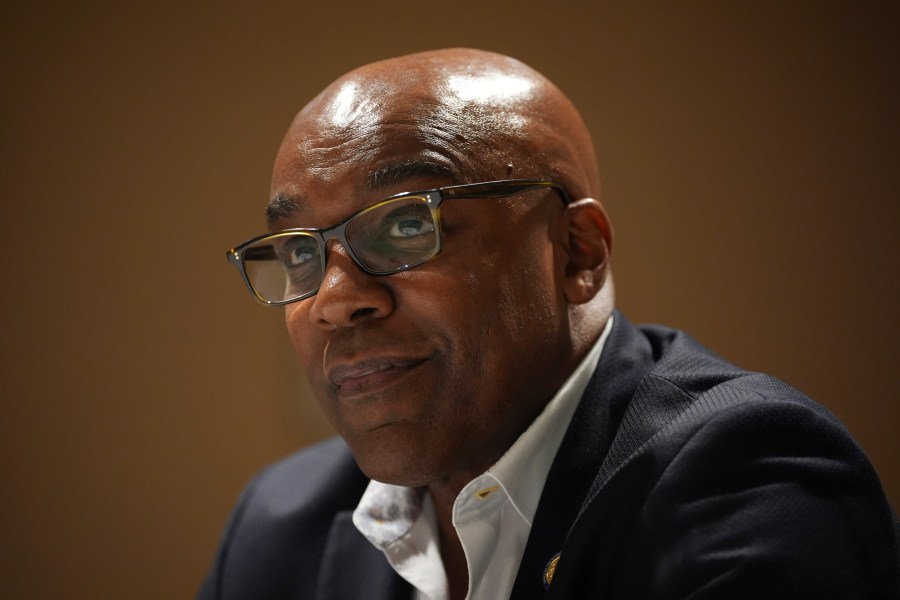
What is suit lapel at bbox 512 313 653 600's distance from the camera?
116 centimetres

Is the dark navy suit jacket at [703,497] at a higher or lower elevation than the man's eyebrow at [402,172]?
lower

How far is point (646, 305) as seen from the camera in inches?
82.4

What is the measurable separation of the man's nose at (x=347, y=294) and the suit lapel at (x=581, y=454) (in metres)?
0.33

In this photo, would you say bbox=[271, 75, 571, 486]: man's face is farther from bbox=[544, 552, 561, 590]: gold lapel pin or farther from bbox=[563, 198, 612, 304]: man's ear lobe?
bbox=[544, 552, 561, 590]: gold lapel pin

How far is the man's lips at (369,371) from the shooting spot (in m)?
1.20

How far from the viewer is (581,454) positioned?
1224 mm

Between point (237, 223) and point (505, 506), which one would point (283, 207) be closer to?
point (505, 506)

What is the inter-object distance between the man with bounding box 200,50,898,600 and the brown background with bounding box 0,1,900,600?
0.66 meters

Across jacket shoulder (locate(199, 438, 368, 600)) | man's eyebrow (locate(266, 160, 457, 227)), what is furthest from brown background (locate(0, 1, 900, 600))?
man's eyebrow (locate(266, 160, 457, 227))

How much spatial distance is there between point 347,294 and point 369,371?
11cm

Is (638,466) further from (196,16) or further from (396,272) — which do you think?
(196,16)

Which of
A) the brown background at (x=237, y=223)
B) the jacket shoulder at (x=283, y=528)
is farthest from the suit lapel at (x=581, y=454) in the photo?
the brown background at (x=237, y=223)

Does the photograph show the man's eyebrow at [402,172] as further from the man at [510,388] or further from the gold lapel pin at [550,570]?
the gold lapel pin at [550,570]

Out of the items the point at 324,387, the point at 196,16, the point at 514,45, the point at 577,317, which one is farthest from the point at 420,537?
the point at 196,16
